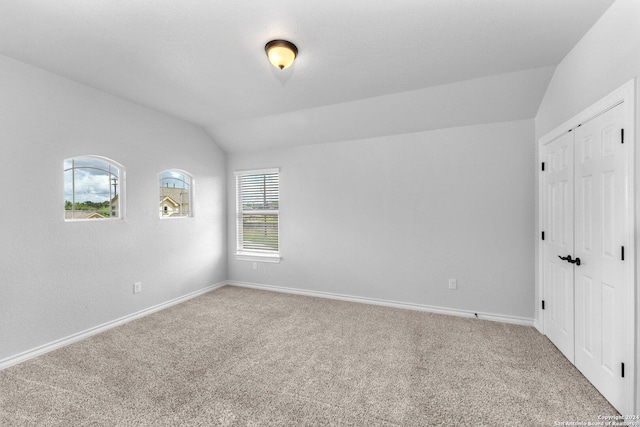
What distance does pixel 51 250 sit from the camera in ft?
9.25

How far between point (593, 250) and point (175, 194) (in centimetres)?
479

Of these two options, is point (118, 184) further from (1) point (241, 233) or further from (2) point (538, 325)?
(2) point (538, 325)

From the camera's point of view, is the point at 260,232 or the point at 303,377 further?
the point at 260,232

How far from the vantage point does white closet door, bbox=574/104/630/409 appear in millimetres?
1854

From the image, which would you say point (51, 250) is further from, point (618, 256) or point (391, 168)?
point (618, 256)

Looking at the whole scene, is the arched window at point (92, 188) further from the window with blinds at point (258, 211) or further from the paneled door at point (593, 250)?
the paneled door at point (593, 250)

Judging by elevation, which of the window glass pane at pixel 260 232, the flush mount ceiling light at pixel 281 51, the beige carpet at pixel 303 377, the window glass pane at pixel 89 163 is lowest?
the beige carpet at pixel 303 377

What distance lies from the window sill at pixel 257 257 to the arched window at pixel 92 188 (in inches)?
80.4

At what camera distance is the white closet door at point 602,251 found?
6.08 ft

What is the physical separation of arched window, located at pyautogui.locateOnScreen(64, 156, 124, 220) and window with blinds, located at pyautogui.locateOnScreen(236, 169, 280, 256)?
6.37 feet

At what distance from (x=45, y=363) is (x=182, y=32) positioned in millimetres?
3105

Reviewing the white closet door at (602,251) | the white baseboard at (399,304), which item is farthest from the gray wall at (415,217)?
the white closet door at (602,251)

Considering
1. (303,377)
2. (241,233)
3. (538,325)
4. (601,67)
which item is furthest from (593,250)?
(241,233)

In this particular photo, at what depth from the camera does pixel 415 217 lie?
12.8 feet
